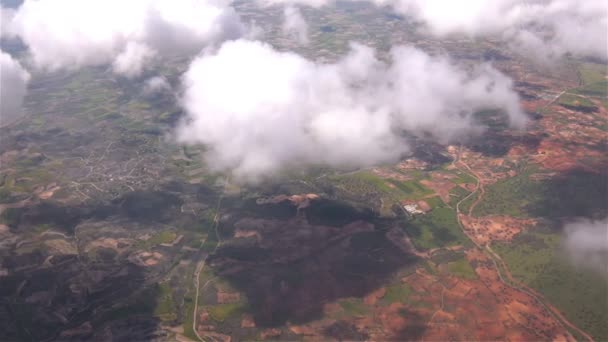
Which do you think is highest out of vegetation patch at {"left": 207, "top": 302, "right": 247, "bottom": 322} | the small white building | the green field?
the small white building

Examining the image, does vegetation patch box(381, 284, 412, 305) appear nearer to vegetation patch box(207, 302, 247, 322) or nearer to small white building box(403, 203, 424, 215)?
vegetation patch box(207, 302, 247, 322)

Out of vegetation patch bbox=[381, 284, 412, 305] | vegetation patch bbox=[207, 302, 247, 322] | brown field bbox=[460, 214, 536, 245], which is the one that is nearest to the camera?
vegetation patch bbox=[207, 302, 247, 322]

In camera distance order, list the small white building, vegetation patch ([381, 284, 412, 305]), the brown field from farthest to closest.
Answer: the small white building
the brown field
vegetation patch ([381, 284, 412, 305])

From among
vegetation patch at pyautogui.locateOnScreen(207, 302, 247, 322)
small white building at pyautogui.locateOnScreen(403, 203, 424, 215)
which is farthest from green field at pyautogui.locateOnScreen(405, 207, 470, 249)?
vegetation patch at pyautogui.locateOnScreen(207, 302, 247, 322)

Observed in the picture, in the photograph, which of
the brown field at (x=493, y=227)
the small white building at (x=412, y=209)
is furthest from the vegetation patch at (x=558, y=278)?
the small white building at (x=412, y=209)

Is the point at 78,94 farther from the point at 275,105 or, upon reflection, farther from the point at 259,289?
the point at 259,289

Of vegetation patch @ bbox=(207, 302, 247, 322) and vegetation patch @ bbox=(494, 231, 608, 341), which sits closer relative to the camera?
vegetation patch @ bbox=(494, 231, 608, 341)

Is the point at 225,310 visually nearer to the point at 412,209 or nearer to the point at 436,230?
the point at 436,230

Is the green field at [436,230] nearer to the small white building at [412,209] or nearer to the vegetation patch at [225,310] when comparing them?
the small white building at [412,209]

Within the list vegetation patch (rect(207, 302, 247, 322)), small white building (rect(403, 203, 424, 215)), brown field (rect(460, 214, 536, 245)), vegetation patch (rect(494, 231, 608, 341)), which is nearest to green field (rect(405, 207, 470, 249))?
small white building (rect(403, 203, 424, 215))

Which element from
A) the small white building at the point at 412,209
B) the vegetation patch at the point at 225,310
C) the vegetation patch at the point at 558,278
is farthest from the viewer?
the small white building at the point at 412,209

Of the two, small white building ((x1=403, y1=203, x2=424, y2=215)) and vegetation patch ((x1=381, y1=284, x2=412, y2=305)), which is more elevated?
small white building ((x1=403, y1=203, x2=424, y2=215))
